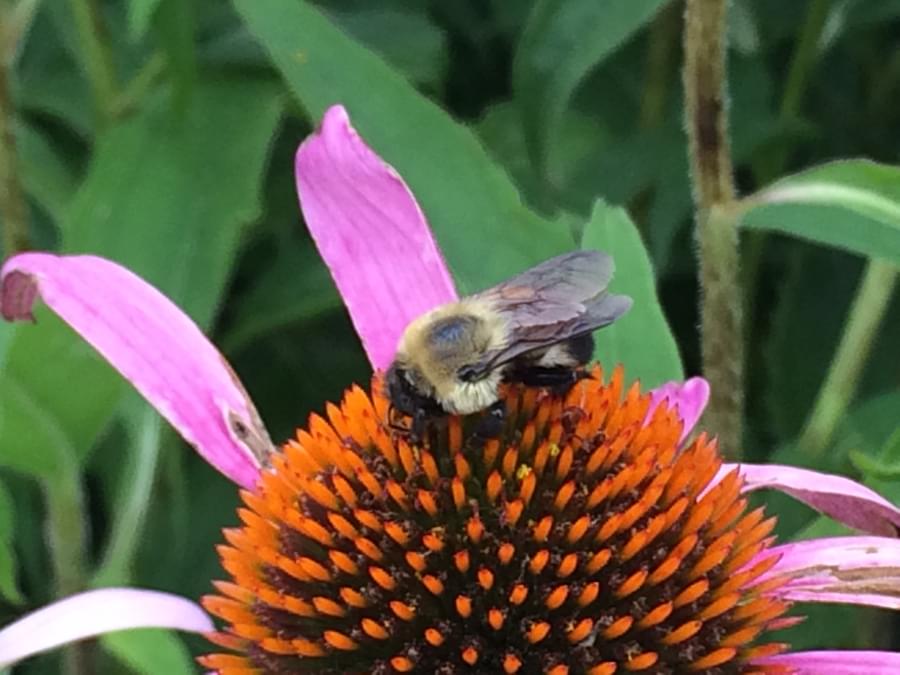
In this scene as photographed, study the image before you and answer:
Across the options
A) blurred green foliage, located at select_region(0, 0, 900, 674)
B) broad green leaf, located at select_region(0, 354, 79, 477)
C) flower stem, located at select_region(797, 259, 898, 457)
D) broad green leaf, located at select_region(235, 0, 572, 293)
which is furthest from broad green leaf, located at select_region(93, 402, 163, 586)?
flower stem, located at select_region(797, 259, 898, 457)

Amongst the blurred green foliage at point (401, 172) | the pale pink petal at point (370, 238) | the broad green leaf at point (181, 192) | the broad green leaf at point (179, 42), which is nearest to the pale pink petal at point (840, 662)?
the blurred green foliage at point (401, 172)

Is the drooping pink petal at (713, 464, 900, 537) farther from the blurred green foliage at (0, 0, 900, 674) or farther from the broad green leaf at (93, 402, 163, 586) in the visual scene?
the broad green leaf at (93, 402, 163, 586)

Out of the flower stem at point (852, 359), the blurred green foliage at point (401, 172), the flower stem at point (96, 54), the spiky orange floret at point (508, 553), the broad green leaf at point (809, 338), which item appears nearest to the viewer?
the spiky orange floret at point (508, 553)

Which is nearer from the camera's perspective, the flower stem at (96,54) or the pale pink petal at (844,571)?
the pale pink petal at (844,571)

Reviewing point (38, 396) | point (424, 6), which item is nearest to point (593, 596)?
point (38, 396)

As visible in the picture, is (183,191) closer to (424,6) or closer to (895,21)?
(424,6)

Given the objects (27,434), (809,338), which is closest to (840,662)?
(27,434)

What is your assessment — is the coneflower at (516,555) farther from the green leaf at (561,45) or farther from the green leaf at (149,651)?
the green leaf at (561,45)
